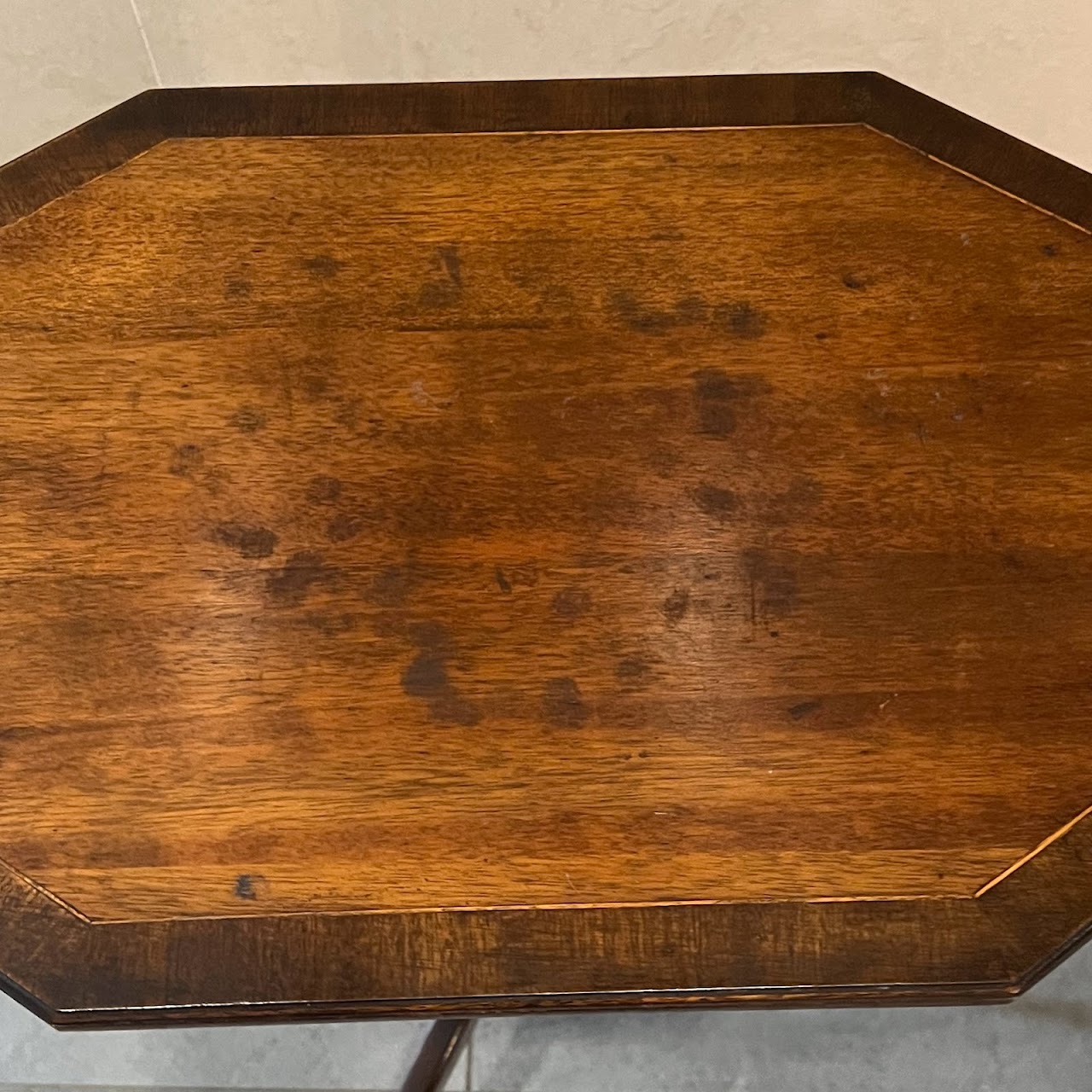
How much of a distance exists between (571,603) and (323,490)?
0.55ft

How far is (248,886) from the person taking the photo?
63 centimetres

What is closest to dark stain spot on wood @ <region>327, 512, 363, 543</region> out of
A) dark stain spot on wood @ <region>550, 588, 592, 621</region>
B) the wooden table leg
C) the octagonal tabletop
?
the octagonal tabletop

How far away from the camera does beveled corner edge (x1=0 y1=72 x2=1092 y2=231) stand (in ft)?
2.76

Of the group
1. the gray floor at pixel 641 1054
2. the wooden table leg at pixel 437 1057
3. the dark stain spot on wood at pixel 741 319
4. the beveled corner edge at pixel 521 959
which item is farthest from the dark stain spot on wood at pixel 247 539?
the gray floor at pixel 641 1054

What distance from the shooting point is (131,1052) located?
3.80 ft

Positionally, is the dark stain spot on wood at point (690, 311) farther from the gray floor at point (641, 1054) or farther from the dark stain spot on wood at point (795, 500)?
the gray floor at point (641, 1054)

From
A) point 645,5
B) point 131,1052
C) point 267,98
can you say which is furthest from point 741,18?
point 131,1052

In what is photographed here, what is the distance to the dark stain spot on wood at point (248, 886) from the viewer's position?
63 cm

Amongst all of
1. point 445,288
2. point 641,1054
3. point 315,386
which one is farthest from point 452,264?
point 641,1054

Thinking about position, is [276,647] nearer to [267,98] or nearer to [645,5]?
[267,98]

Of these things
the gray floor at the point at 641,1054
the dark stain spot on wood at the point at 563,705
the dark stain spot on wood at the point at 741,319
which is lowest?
the gray floor at the point at 641,1054

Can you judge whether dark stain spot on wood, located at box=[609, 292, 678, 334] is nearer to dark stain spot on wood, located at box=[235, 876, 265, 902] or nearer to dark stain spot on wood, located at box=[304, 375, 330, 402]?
dark stain spot on wood, located at box=[304, 375, 330, 402]

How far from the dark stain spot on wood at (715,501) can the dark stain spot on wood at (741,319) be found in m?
0.11

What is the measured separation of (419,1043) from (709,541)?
2.26ft
